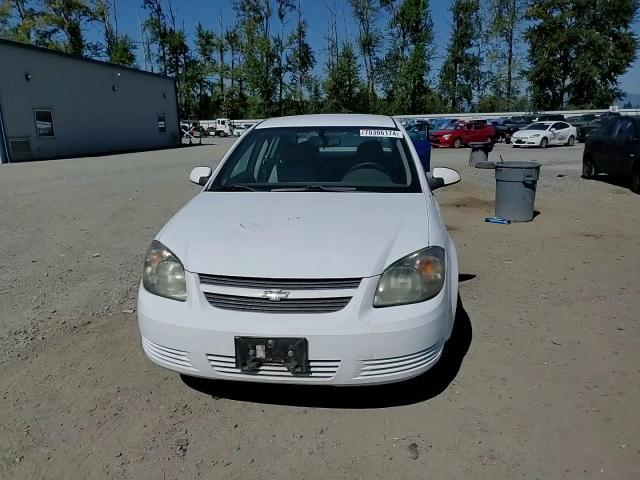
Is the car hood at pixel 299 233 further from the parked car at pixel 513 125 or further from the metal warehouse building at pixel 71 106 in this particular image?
the parked car at pixel 513 125

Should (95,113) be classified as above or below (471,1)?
below

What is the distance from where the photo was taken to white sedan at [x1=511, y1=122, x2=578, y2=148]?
1026 inches

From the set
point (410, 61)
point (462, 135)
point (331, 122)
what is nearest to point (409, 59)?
point (410, 61)

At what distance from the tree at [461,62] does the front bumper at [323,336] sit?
57845 millimetres

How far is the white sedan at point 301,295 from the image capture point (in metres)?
2.42

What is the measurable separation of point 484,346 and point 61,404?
2754 mm

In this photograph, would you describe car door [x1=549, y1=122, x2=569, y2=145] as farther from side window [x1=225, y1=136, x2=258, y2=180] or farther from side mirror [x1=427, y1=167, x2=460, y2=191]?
side window [x1=225, y1=136, x2=258, y2=180]

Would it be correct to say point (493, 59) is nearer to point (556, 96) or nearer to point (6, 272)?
point (556, 96)

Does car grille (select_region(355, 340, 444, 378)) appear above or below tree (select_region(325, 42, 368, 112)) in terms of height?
below

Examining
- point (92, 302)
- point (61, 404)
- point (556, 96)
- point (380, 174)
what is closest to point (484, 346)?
point (380, 174)

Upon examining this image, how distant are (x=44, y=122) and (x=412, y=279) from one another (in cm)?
2376

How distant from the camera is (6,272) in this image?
5.33 metres

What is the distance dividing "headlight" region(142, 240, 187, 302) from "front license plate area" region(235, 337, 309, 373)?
44 centimetres

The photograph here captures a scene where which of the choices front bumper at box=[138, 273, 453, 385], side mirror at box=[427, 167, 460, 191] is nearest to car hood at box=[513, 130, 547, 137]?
side mirror at box=[427, 167, 460, 191]
